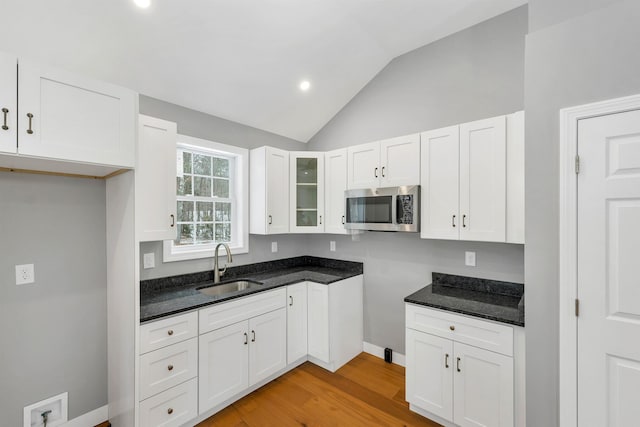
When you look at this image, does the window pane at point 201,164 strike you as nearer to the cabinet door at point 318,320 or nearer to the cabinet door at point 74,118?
the cabinet door at point 74,118

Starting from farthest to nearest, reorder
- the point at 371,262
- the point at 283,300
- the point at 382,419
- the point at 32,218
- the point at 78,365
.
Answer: the point at 371,262 < the point at 283,300 < the point at 382,419 < the point at 78,365 < the point at 32,218

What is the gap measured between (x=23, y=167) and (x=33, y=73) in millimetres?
650

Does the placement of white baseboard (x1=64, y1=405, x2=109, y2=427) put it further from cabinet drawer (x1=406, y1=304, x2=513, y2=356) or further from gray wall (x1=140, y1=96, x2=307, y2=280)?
cabinet drawer (x1=406, y1=304, x2=513, y2=356)

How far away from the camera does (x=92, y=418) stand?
206cm

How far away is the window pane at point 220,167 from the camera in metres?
2.97

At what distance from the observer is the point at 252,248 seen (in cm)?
318

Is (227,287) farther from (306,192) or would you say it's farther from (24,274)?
(24,274)

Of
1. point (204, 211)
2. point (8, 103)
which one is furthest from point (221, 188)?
point (8, 103)

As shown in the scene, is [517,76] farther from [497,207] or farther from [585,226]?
[585,226]

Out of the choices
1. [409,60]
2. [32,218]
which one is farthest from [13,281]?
[409,60]

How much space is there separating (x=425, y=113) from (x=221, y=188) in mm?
2261

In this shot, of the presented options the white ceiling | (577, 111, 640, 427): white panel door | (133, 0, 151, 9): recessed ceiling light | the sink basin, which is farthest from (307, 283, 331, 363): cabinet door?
(133, 0, 151, 9): recessed ceiling light


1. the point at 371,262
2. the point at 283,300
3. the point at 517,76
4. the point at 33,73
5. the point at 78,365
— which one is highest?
the point at 517,76

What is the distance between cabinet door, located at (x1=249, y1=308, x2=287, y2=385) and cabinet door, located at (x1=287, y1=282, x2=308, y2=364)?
2.5 inches
